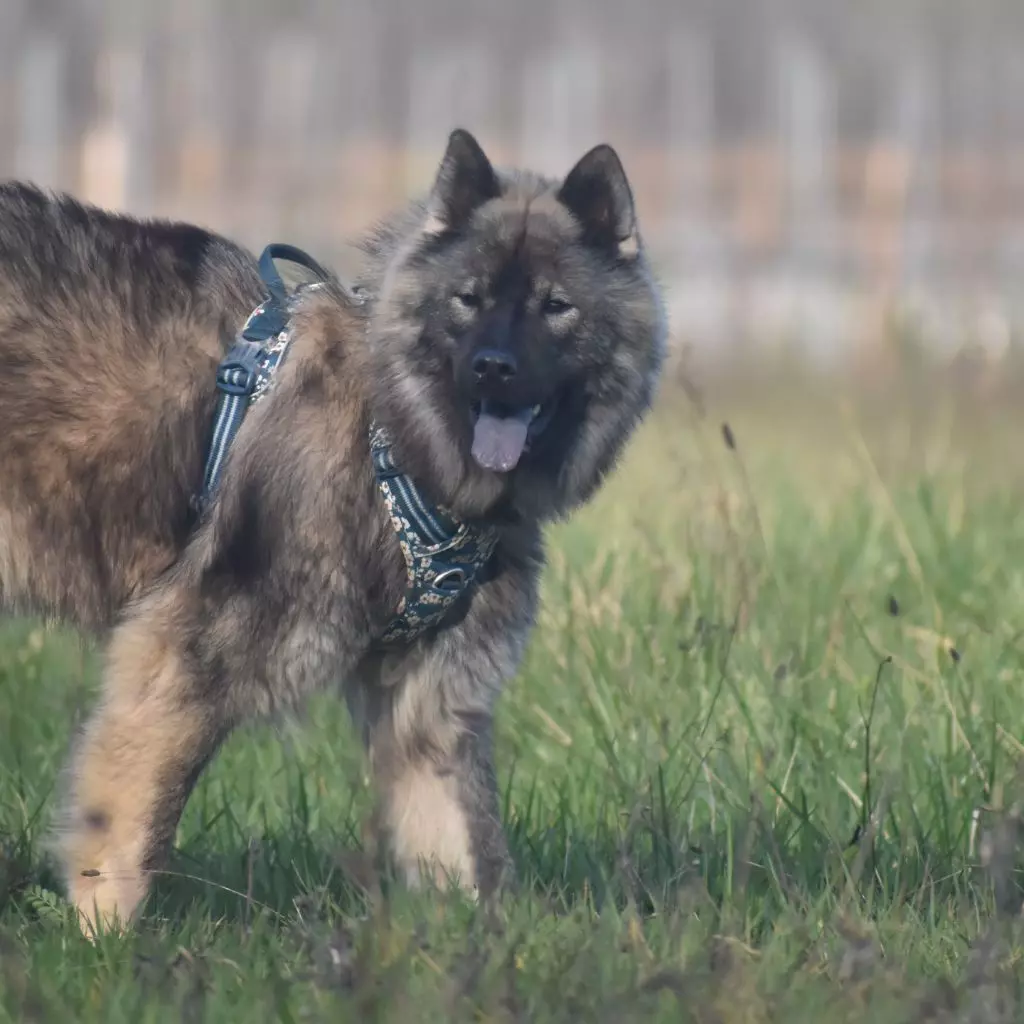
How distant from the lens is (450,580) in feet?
11.5

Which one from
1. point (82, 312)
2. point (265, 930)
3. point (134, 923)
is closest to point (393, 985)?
point (265, 930)

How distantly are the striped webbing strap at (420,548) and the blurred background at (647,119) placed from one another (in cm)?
1129

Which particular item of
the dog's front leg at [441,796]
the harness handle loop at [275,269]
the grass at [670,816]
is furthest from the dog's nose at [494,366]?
the grass at [670,816]

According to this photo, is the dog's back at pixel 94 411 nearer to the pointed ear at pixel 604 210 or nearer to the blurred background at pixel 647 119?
the pointed ear at pixel 604 210

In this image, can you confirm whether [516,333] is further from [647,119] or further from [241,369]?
[647,119]

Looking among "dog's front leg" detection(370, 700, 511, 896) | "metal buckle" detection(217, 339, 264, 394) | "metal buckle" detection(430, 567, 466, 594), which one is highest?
"metal buckle" detection(217, 339, 264, 394)

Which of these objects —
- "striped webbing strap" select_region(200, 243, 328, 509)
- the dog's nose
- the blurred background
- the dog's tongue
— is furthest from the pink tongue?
the blurred background

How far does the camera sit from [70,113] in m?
23.2

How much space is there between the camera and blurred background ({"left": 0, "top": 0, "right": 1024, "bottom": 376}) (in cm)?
1811

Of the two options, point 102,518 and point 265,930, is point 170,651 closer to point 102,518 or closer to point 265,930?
point 102,518

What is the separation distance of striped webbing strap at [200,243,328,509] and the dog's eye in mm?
559

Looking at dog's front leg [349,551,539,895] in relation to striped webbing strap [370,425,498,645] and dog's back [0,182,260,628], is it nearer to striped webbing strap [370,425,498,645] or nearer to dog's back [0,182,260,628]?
striped webbing strap [370,425,498,645]

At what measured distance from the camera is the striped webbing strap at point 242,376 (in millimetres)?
3531

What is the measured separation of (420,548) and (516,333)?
490mm
